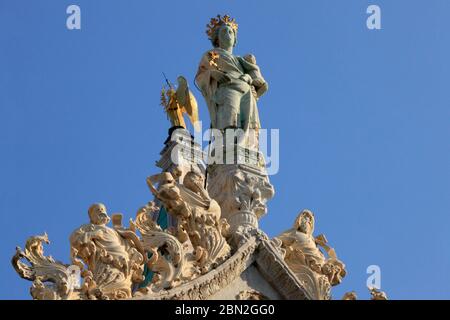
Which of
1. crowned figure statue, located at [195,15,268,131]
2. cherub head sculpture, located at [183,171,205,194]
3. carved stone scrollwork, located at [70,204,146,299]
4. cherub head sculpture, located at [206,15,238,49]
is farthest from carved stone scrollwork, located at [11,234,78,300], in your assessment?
cherub head sculpture, located at [206,15,238,49]

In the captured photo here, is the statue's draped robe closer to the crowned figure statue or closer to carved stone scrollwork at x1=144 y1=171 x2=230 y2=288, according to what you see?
carved stone scrollwork at x1=144 y1=171 x2=230 y2=288

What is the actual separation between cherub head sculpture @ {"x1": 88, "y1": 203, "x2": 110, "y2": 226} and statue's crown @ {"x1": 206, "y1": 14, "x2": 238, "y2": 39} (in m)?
5.66

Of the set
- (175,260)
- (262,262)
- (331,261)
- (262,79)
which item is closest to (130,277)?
(175,260)

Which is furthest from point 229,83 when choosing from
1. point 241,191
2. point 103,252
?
point 103,252

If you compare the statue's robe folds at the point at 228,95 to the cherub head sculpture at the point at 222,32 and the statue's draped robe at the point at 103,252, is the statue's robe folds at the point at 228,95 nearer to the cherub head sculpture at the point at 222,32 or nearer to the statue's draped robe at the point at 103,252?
the cherub head sculpture at the point at 222,32

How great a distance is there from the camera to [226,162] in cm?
2394

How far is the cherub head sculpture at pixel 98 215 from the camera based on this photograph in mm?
21469

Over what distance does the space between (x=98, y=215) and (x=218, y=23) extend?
19.6 feet

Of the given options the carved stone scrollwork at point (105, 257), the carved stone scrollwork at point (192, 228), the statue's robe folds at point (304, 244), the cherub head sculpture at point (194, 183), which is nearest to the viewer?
the carved stone scrollwork at point (105, 257)

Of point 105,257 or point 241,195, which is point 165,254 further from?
point 241,195

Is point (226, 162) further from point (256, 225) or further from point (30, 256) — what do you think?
point (30, 256)

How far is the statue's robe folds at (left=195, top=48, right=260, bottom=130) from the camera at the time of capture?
Result: 2469cm

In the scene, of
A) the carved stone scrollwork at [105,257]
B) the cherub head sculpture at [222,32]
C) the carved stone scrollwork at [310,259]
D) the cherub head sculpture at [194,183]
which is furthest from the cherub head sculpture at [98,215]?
the cherub head sculpture at [222,32]

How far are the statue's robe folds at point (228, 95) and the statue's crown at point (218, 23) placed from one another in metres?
0.68
